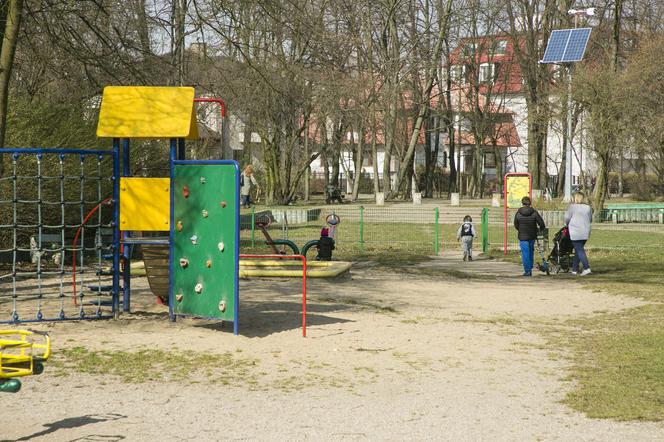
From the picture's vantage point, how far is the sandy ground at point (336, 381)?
7.38 metres

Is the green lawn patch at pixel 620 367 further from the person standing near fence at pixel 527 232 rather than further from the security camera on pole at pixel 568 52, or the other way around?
the security camera on pole at pixel 568 52

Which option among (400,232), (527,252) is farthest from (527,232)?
(400,232)

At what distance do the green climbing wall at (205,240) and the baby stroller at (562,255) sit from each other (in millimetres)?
10184

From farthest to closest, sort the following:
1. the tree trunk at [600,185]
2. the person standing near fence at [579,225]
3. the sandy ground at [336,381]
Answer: the tree trunk at [600,185] < the person standing near fence at [579,225] < the sandy ground at [336,381]

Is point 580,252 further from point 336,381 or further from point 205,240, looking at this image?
point 336,381

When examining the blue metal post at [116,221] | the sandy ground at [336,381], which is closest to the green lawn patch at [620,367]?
the sandy ground at [336,381]

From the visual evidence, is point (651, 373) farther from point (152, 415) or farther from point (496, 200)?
point (496, 200)

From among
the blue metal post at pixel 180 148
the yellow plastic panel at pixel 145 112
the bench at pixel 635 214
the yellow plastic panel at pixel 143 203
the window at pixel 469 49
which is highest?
the window at pixel 469 49

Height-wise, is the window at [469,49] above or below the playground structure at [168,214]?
above

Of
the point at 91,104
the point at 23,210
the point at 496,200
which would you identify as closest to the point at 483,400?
the point at 23,210

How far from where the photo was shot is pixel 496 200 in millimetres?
43875

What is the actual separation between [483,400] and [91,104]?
62.9 feet

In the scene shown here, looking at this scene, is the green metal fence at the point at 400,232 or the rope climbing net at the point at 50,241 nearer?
the rope climbing net at the point at 50,241

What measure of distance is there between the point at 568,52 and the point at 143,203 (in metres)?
30.5
